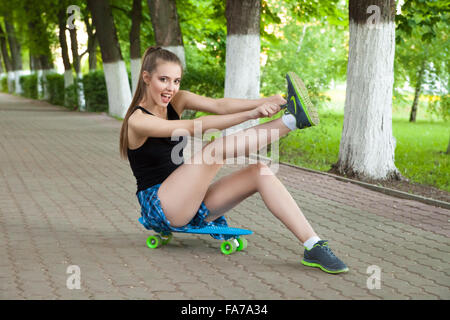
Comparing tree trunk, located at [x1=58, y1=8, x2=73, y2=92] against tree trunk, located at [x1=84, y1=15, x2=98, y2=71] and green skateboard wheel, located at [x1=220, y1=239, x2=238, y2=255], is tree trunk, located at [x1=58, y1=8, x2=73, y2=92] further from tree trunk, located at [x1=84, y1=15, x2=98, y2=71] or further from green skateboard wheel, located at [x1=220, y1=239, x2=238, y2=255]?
green skateboard wheel, located at [x1=220, y1=239, x2=238, y2=255]

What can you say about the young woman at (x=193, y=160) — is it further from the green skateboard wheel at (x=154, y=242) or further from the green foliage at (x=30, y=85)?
the green foliage at (x=30, y=85)

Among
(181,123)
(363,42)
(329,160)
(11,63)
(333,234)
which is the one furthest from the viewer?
(11,63)

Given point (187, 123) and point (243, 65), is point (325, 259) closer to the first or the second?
point (187, 123)

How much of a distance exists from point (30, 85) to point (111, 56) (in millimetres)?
19734

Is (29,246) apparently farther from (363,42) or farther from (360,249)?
(363,42)

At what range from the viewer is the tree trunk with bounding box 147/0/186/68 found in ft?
53.5

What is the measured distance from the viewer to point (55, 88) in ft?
104

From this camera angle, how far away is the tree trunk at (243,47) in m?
12.2

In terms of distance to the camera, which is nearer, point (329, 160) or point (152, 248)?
point (152, 248)

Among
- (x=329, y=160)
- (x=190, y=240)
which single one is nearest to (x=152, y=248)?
(x=190, y=240)

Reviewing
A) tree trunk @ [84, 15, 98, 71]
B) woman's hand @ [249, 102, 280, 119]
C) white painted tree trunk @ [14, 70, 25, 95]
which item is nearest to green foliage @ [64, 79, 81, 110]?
tree trunk @ [84, 15, 98, 71]
